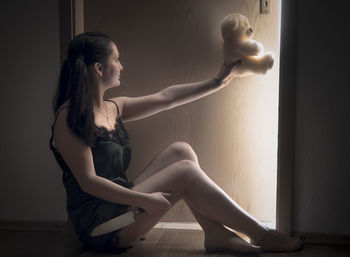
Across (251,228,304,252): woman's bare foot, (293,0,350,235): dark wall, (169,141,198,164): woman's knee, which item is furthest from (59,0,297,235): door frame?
(169,141,198,164): woman's knee

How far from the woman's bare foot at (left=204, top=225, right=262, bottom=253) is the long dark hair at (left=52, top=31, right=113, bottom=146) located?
2.12 ft

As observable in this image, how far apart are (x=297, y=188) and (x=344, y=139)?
307 mm

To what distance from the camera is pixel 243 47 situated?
2002 millimetres

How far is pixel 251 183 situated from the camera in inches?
91.0

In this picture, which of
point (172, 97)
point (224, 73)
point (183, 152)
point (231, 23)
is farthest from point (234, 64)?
point (183, 152)

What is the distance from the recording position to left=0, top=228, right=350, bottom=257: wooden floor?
1.91 meters

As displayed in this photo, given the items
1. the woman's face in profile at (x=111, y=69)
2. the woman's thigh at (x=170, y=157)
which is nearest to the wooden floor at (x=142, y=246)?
the woman's thigh at (x=170, y=157)

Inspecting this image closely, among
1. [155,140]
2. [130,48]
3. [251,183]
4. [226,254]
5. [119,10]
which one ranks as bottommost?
[226,254]

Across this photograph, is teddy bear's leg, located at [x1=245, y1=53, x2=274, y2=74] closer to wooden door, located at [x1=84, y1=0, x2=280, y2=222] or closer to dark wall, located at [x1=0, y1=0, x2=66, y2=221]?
wooden door, located at [x1=84, y1=0, x2=280, y2=222]

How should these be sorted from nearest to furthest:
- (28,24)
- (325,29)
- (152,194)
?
(152,194), (325,29), (28,24)

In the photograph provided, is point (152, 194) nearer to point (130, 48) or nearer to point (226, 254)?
point (226, 254)

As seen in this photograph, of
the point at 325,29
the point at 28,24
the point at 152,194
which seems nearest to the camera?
the point at 152,194

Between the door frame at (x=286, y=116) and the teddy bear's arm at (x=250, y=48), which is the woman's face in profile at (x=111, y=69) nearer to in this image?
the door frame at (x=286, y=116)

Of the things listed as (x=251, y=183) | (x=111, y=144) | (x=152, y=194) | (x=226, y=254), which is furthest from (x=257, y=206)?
(x=111, y=144)
